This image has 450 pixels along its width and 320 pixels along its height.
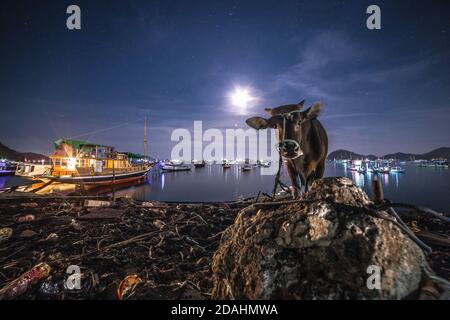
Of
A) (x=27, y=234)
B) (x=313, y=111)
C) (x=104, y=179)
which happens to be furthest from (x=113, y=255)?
(x=104, y=179)

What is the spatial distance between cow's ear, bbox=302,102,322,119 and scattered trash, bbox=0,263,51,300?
5.70 meters

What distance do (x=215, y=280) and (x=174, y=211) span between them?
251 inches

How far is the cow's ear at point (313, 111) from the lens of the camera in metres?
3.93

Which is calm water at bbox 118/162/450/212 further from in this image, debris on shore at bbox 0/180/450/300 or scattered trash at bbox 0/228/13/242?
scattered trash at bbox 0/228/13/242

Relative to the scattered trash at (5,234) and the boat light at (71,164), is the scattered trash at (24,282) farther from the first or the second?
the boat light at (71,164)

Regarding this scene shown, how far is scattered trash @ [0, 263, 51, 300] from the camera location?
2777 mm

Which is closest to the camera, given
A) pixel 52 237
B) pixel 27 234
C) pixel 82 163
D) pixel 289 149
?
pixel 289 149

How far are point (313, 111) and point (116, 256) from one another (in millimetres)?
5255

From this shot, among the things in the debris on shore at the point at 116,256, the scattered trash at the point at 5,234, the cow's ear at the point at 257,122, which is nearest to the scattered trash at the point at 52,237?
the debris on shore at the point at 116,256

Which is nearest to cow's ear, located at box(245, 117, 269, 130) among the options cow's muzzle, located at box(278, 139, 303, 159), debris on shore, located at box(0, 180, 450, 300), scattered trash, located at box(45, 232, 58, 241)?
cow's muzzle, located at box(278, 139, 303, 159)

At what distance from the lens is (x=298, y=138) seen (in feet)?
13.1

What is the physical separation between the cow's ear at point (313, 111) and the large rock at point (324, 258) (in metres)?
2.18

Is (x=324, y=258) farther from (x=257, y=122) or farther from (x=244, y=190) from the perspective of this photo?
(x=244, y=190)
